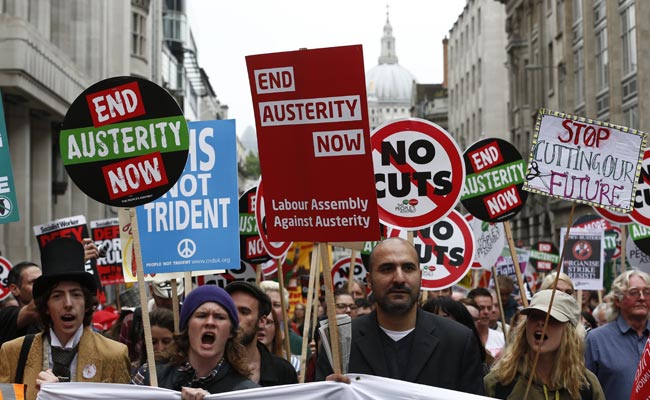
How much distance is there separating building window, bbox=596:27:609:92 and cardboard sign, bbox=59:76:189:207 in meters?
36.9

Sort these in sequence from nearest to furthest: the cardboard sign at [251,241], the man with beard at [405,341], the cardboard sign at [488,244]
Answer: the man with beard at [405,341] < the cardboard sign at [251,241] < the cardboard sign at [488,244]

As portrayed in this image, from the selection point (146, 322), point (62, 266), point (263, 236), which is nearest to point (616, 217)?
point (263, 236)

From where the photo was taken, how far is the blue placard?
7.90m

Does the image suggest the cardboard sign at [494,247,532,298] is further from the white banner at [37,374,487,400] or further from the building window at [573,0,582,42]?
the building window at [573,0,582,42]

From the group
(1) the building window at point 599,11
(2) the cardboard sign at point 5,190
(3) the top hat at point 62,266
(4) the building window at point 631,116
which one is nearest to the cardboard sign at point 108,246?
(2) the cardboard sign at point 5,190

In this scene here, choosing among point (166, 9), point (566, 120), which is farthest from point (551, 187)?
point (166, 9)

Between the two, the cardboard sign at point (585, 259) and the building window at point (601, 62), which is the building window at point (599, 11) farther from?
the cardboard sign at point (585, 259)

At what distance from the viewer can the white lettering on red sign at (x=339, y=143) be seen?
565 centimetres

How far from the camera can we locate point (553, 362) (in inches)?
256

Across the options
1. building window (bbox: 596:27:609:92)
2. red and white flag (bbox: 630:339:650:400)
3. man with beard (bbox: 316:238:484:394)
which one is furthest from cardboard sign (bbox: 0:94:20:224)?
building window (bbox: 596:27:609:92)

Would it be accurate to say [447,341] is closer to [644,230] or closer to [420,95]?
[644,230]

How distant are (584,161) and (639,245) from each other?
172 inches

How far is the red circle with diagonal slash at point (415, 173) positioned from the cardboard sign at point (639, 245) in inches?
130

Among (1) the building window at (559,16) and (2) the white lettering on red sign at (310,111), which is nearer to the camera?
(2) the white lettering on red sign at (310,111)
